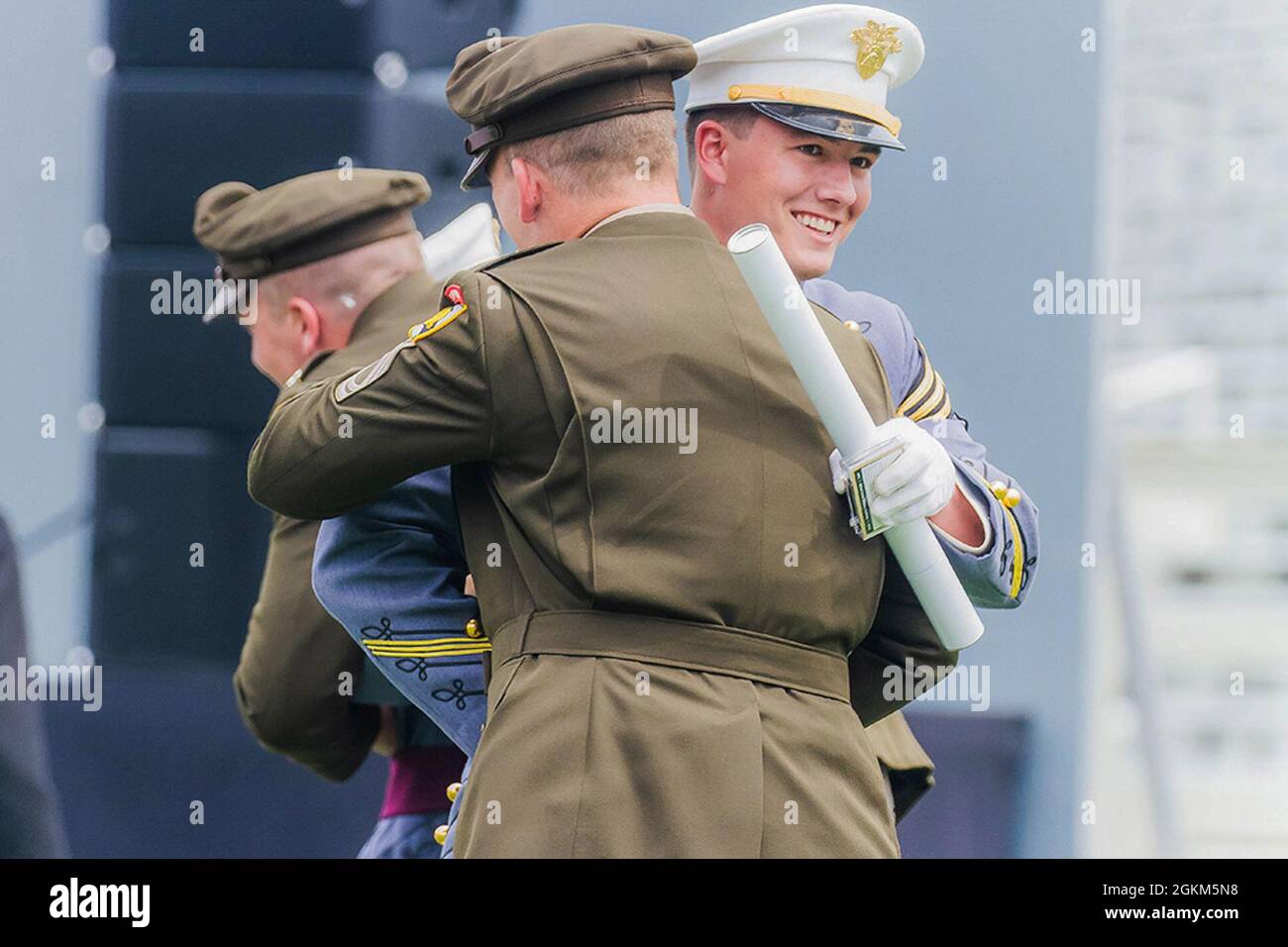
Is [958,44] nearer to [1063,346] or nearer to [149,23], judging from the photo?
[1063,346]

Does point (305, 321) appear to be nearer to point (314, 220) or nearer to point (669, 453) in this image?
point (314, 220)

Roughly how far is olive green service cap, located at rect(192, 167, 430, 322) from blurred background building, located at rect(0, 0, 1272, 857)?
0.29 meters

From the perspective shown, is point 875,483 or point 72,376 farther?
point 72,376

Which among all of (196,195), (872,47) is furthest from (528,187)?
(196,195)

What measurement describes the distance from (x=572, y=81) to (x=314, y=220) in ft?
2.53

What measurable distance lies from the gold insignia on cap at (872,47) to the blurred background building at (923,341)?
0.42 m

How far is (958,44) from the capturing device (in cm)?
258

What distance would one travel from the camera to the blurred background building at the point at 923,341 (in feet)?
8.47

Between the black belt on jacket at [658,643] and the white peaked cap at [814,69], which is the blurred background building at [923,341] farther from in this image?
the black belt on jacket at [658,643]
